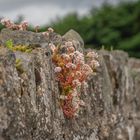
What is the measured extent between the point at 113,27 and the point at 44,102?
2016 inches

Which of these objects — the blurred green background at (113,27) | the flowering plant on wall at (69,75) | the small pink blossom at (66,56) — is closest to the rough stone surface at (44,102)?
the flowering plant on wall at (69,75)

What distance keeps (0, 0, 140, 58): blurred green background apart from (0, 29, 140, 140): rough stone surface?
135 feet

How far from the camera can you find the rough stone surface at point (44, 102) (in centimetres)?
793

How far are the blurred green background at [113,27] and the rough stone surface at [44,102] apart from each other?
41015 mm

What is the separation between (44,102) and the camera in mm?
9297

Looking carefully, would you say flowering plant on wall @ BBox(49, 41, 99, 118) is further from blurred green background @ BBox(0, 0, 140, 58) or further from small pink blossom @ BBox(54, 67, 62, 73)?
blurred green background @ BBox(0, 0, 140, 58)

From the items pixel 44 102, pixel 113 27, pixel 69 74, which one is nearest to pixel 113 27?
pixel 113 27

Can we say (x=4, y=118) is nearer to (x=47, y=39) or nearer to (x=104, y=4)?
(x=47, y=39)

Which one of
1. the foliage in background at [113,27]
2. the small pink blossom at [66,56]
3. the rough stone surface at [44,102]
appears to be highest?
the foliage in background at [113,27]

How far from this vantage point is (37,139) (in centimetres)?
884

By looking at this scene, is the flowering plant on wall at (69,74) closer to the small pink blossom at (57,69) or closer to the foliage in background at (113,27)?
the small pink blossom at (57,69)

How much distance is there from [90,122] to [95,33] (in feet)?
153

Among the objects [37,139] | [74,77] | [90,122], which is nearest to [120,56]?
[90,122]

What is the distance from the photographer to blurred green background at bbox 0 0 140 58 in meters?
58.2
